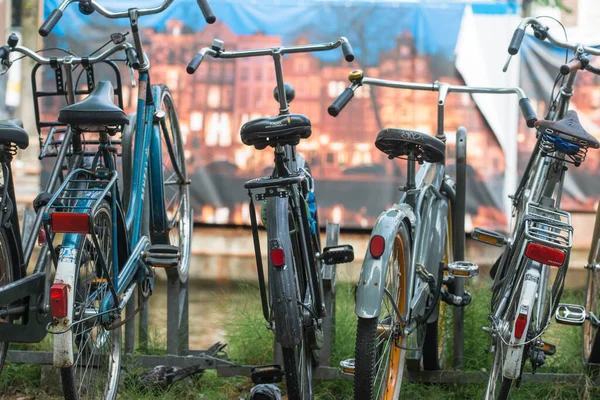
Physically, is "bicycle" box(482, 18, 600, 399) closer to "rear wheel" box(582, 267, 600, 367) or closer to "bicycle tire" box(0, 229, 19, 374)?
"rear wheel" box(582, 267, 600, 367)

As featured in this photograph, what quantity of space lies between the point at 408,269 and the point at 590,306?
128cm

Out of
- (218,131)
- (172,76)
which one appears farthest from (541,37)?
(172,76)

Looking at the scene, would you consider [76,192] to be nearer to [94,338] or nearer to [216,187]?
[94,338]

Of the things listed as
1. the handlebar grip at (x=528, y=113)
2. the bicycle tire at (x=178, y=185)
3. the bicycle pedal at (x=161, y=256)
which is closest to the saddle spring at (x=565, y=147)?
the handlebar grip at (x=528, y=113)

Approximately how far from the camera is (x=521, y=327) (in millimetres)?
3441

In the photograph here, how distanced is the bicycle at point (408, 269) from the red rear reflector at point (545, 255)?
0.50 m

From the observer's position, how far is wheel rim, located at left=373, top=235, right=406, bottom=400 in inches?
148

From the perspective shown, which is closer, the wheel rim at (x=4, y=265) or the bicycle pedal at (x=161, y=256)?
the wheel rim at (x=4, y=265)

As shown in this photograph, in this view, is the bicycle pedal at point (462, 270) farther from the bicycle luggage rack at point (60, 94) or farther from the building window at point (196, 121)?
the building window at point (196, 121)

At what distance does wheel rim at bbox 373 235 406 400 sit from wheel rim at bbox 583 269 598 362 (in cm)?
118

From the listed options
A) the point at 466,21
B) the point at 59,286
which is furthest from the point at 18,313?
the point at 466,21

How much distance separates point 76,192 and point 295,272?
0.89 m

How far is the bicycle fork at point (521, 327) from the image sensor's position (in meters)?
3.44

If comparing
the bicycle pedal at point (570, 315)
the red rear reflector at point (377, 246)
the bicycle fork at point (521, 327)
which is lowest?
the bicycle pedal at point (570, 315)
